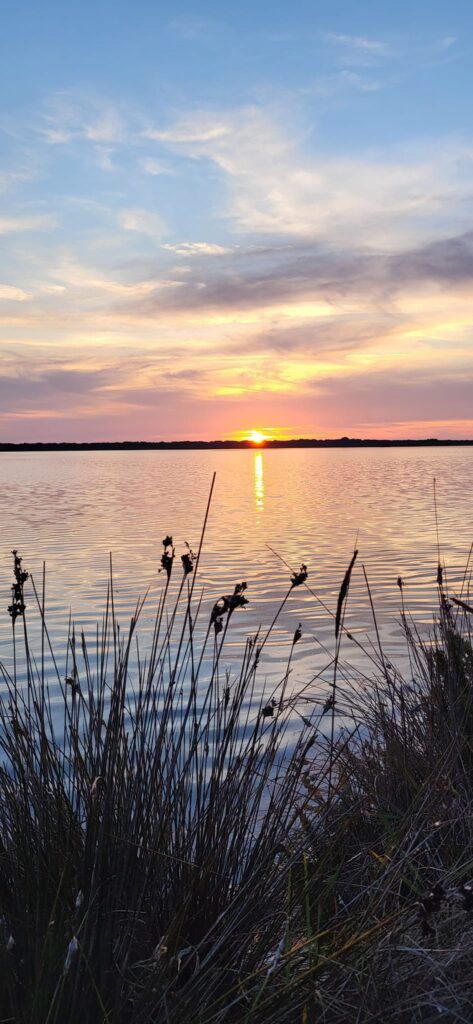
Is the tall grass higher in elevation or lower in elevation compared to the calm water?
higher

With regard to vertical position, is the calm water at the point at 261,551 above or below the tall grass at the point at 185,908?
below

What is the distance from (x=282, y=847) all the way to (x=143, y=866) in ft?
1.63

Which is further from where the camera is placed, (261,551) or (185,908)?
(261,551)

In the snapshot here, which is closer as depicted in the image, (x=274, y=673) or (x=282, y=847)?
(x=282, y=847)

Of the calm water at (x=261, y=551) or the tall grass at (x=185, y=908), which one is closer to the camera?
the tall grass at (x=185, y=908)

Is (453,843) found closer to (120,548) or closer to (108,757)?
(108,757)

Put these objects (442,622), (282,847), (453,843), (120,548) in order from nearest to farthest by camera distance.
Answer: (282,847)
(453,843)
(442,622)
(120,548)

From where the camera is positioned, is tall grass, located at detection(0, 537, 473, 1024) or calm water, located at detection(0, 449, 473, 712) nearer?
tall grass, located at detection(0, 537, 473, 1024)

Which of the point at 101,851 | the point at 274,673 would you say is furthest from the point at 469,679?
the point at 274,673

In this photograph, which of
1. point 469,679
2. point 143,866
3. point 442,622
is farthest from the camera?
point 442,622

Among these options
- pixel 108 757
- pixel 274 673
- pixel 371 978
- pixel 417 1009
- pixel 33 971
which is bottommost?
pixel 274 673

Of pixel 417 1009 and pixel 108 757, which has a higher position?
pixel 108 757

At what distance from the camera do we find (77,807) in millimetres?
2775

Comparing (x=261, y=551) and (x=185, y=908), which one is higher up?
(x=185, y=908)
